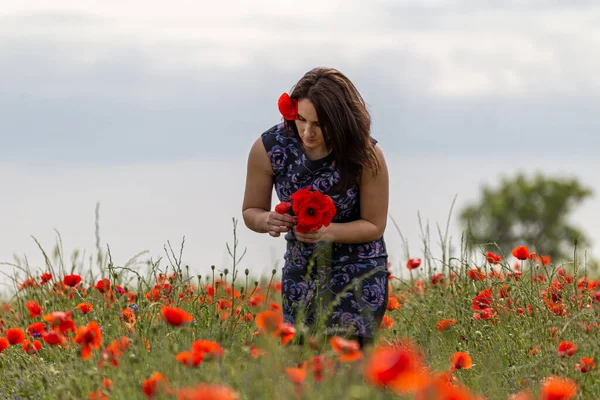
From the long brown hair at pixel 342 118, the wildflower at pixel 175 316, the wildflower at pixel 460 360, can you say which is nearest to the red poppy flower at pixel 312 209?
the long brown hair at pixel 342 118

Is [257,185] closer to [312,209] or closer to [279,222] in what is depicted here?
[279,222]

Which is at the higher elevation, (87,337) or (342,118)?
(342,118)

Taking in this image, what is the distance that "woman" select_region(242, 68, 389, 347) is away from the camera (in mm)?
4031

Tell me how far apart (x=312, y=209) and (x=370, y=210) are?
1.43 feet

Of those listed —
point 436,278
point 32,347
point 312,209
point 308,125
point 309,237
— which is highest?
point 308,125

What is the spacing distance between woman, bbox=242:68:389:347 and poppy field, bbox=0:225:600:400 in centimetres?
27

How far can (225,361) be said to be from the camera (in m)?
2.94

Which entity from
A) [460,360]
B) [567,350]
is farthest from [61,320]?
[567,350]

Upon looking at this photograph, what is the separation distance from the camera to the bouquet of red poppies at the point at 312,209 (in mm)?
3836

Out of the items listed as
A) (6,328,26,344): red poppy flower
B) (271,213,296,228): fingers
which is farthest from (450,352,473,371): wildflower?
(6,328,26,344): red poppy flower

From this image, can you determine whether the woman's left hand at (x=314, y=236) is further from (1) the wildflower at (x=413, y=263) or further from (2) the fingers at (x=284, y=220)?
(1) the wildflower at (x=413, y=263)

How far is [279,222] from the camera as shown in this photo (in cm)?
393

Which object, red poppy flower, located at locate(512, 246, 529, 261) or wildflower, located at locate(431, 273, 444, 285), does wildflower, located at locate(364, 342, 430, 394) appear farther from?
wildflower, located at locate(431, 273, 444, 285)

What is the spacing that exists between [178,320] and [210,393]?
87cm
